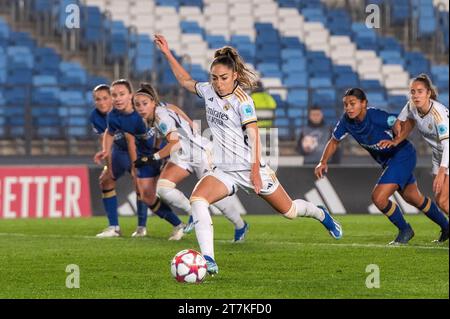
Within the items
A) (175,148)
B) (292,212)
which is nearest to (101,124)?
(175,148)

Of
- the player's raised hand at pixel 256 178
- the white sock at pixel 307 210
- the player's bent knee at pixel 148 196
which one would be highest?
the player's raised hand at pixel 256 178

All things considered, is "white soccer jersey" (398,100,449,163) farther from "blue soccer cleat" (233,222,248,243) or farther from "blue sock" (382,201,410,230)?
"blue soccer cleat" (233,222,248,243)

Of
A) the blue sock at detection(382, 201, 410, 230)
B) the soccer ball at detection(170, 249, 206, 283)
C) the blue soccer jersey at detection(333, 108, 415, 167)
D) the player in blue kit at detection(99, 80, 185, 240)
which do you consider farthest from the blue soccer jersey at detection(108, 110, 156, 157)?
the soccer ball at detection(170, 249, 206, 283)

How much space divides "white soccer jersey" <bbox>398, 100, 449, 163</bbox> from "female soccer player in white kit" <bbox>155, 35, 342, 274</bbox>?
2.12m

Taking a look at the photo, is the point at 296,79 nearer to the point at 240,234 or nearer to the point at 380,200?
the point at 240,234

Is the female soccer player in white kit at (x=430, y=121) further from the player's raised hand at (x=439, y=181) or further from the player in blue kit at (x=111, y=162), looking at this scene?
the player in blue kit at (x=111, y=162)

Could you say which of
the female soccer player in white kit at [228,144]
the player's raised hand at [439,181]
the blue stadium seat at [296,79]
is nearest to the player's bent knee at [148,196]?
the female soccer player in white kit at [228,144]

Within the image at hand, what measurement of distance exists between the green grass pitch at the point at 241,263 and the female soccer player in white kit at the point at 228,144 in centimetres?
60

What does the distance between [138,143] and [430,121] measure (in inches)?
162

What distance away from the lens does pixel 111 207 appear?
14844mm

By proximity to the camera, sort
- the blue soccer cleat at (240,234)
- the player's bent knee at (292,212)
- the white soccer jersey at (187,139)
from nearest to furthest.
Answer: the player's bent knee at (292,212) < the blue soccer cleat at (240,234) < the white soccer jersey at (187,139)

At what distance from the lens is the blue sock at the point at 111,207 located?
14.8 m

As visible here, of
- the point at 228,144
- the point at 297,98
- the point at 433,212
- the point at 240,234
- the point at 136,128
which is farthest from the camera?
the point at 297,98
